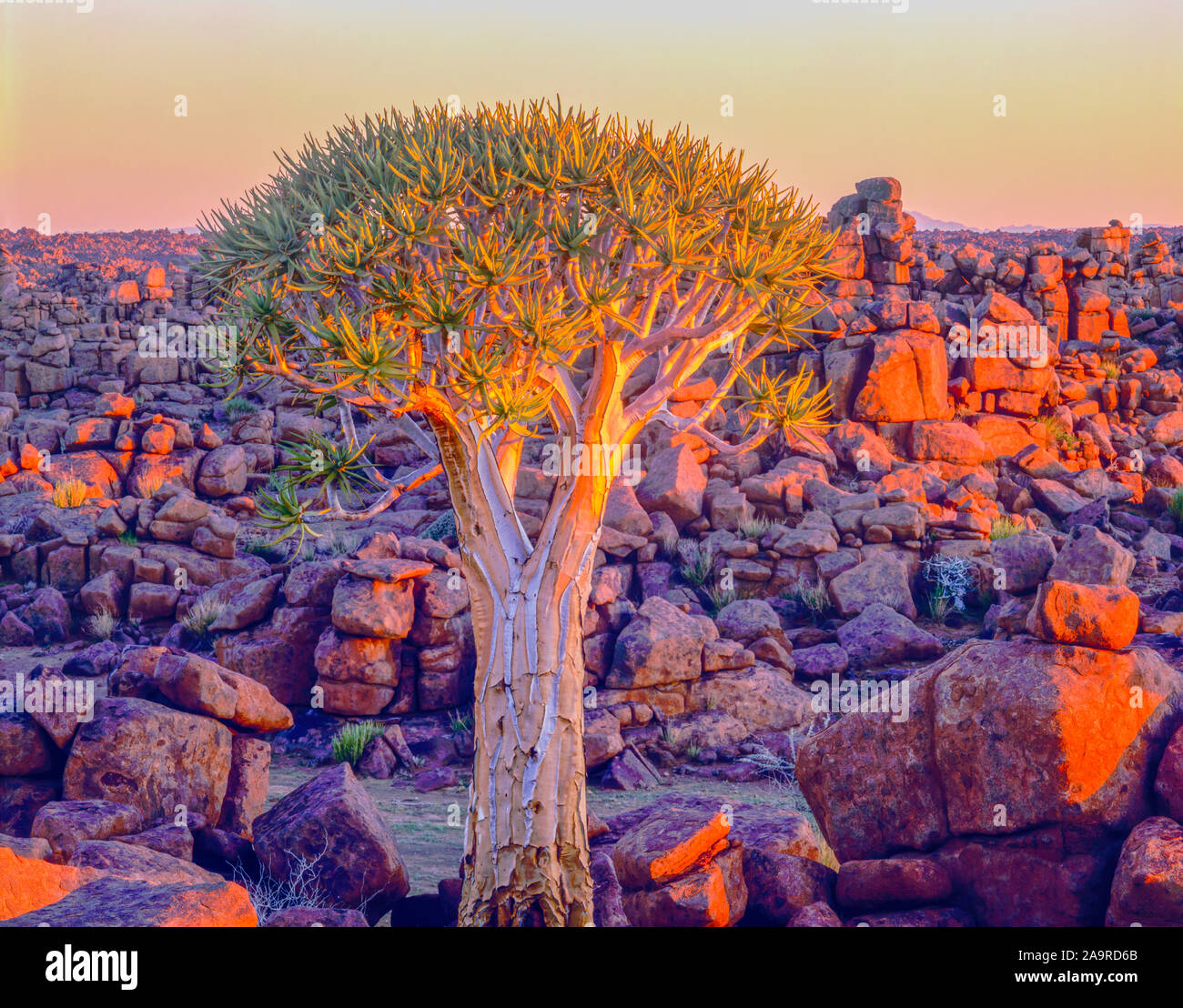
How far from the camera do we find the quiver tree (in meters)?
7.65

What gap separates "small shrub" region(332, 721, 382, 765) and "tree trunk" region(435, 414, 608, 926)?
19.8ft

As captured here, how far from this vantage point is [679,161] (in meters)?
8.39

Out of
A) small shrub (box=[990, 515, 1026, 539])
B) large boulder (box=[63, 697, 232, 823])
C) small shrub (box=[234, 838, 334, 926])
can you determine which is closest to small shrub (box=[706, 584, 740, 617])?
small shrub (box=[990, 515, 1026, 539])

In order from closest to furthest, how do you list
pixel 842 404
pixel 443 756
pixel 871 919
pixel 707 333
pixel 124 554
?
1. pixel 871 919
2. pixel 707 333
3. pixel 443 756
4. pixel 124 554
5. pixel 842 404

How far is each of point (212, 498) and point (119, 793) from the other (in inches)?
559

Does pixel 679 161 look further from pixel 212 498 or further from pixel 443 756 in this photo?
pixel 212 498

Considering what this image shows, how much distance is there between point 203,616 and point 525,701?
10892 mm

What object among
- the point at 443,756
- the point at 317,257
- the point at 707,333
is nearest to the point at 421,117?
the point at 317,257

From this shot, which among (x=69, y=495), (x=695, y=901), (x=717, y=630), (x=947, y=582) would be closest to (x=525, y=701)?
(x=695, y=901)

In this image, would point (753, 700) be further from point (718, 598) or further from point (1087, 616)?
point (1087, 616)

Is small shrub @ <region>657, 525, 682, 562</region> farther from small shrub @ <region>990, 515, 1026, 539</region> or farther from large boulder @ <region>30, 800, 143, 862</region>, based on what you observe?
large boulder @ <region>30, 800, 143, 862</region>

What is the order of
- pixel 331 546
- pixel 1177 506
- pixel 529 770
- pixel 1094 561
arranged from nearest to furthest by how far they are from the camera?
pixel 529 770 < pixel 1094 561 < pixel 331 546 < pixel 1177 506

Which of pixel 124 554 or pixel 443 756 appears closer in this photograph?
pixel 443 756

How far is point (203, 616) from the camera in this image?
675 inches
